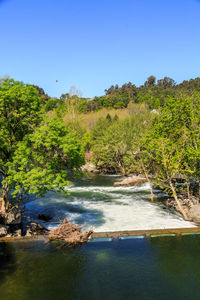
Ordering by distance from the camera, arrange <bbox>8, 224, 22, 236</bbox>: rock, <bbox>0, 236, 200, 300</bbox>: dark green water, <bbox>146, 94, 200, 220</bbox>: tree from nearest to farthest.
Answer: <bbox>0, 236, 200, 300</bbox>: dark green water
<bbox>8, 224, 22, 236</bbox>: rock
<bbox>146, 94, 200, 220</bbox>: tree

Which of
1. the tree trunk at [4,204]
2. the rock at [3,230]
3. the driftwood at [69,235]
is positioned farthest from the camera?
the tree trunk at [4,204]

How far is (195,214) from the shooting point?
71.8 ft

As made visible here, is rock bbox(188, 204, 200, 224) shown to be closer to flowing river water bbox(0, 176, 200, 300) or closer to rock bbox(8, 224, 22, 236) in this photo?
flowing river water bbox(0, 176, 200, 300)

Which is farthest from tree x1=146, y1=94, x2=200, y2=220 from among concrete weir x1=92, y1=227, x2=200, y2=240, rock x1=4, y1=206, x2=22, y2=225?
rock x1=4, y1=206, x2=22, y2=225

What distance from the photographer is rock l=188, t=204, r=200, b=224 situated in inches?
849

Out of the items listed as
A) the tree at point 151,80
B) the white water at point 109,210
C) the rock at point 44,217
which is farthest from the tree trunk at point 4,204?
the tree at point 151,80

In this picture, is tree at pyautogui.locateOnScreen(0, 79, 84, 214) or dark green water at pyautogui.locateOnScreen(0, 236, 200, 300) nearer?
dark green water at pyautogui.locateOnScreen(0, 236, 200, 300)

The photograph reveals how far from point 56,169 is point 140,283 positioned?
10.4 metres

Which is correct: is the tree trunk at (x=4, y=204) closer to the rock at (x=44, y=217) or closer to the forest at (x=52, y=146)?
the forest at (x=52, y=146)

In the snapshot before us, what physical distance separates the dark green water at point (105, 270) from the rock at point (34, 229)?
1.76 metres

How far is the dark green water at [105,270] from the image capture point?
1216 cm

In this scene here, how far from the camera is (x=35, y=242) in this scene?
59.0 feet

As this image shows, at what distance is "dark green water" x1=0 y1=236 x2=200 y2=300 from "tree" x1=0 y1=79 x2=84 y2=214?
4860 mm

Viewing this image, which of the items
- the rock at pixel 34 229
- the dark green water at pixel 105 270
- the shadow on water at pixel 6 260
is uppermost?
the rock at pixel 34 229
